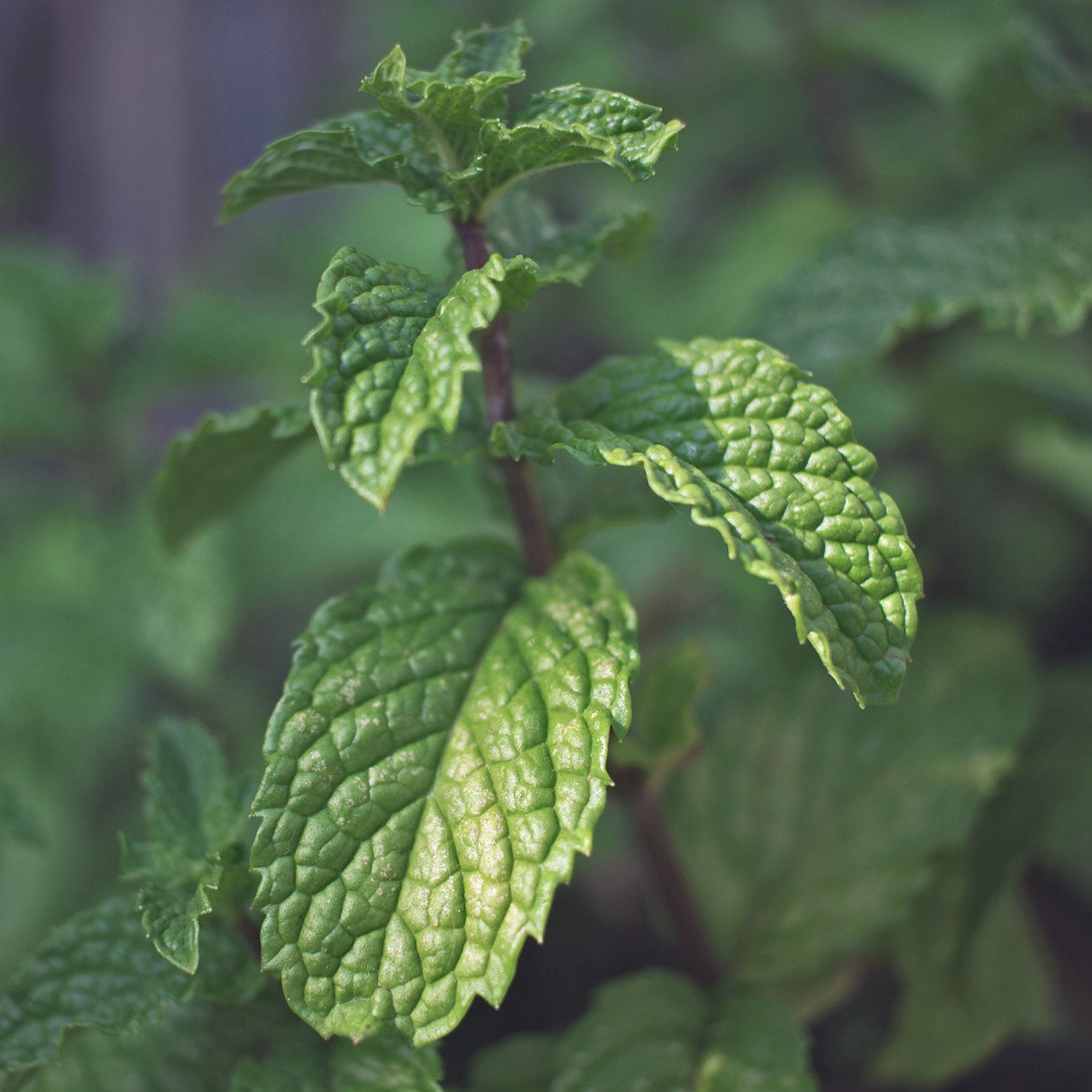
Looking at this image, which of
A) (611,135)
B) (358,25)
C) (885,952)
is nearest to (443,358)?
(611,135)

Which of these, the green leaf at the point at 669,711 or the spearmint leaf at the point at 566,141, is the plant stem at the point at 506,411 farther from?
the green leaf at the point at 669,711

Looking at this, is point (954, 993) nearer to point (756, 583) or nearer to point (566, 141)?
point (756, 583)

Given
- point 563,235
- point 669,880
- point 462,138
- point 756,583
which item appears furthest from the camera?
point 756,583

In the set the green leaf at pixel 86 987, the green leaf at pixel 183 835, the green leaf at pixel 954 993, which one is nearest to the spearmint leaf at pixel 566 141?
the green leaf at pixel 183 835

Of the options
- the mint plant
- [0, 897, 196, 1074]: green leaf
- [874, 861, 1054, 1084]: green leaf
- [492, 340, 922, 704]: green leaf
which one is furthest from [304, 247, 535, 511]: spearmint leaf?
[874, 861, 1054, 1084]: green leaf

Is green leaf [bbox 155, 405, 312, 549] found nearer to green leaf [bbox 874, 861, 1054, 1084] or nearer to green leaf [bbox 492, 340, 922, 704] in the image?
green leaf [bbox 492, 340, 922, 704]

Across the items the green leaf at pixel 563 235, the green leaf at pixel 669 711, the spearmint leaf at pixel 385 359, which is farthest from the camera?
the green leaf at pixel 669 711

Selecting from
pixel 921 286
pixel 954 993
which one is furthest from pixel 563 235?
pixel 954 993
